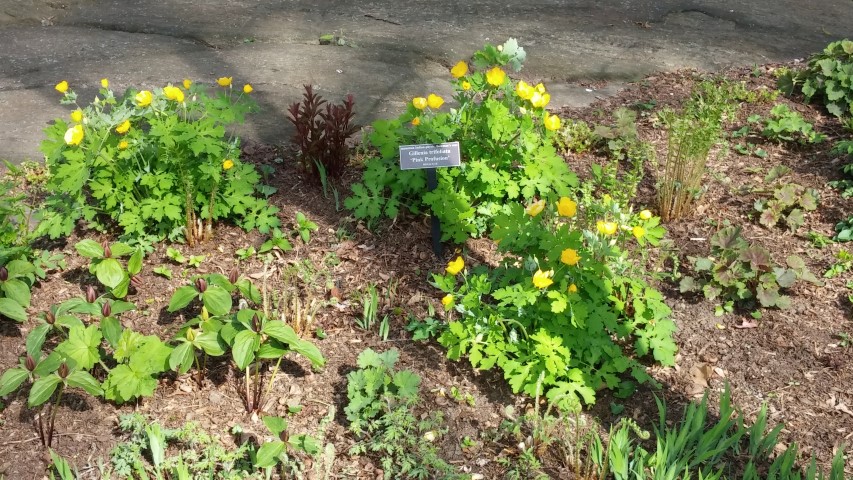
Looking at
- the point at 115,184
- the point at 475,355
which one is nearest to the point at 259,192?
the point at 115,184

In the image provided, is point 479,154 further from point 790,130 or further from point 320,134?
point 790,130

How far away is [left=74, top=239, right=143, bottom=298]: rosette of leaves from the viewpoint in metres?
3.26

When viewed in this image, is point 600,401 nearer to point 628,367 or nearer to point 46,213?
point 628,367

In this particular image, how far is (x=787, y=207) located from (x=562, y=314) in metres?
2.02

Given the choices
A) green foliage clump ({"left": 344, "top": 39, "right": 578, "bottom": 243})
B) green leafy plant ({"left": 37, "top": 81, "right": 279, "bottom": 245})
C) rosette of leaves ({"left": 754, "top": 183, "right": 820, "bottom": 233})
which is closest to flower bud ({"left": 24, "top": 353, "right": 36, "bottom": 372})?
green leafy plant ({"left": 37, "top": 81, "right": 279, "bottom": 245})

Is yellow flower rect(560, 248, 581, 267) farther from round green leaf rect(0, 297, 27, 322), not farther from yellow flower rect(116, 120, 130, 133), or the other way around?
round green leaf rect(0, 297, 27, 322)

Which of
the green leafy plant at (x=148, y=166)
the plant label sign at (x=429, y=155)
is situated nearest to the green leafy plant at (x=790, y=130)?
the plant label sign at (x=429, y=155)

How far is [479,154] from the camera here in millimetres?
3734

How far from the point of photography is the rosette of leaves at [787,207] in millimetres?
4133

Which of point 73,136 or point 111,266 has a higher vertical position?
point 73,136

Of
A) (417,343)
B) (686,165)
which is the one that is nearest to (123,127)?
(417,343)

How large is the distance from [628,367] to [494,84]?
143 centimetres

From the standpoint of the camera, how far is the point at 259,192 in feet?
13.9

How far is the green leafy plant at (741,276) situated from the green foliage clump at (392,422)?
1.52 m
